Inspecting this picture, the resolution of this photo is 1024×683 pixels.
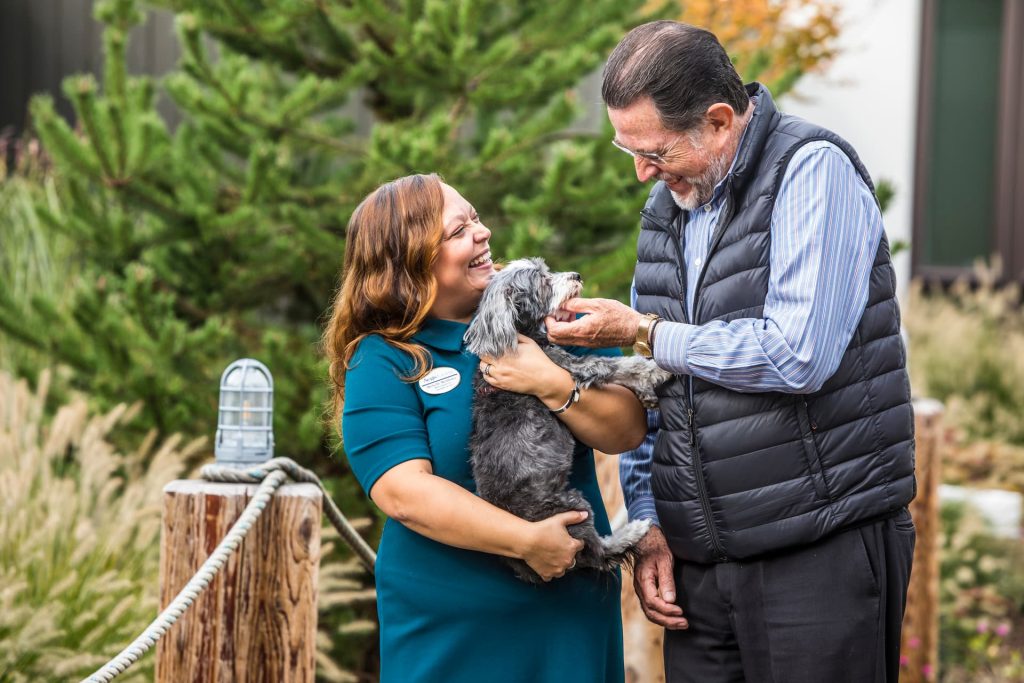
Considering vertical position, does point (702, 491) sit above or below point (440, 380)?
below

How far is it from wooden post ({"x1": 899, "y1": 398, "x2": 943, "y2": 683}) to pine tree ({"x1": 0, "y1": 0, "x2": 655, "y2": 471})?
1776 mm

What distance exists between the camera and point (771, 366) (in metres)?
2.29

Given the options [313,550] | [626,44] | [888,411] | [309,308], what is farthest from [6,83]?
[888,411]

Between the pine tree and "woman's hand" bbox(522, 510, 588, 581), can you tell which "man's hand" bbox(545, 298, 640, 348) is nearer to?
"woman's hand" bbox(522, 510, 588, 581)

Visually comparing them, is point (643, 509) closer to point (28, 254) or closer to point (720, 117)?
point (720, 117)

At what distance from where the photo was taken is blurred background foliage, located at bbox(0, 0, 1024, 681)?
15.8ft

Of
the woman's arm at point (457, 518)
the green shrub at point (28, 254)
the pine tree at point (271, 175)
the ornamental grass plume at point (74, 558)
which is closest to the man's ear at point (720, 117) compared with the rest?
the woman's arm at point (457, 518)

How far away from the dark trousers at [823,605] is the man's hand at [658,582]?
0.43 feet

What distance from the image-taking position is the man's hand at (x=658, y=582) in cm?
267

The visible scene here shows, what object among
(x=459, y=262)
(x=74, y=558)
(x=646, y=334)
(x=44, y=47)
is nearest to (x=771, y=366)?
(x=646, y=334)

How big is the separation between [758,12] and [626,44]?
24.9 feet

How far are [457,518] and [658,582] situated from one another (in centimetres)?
68

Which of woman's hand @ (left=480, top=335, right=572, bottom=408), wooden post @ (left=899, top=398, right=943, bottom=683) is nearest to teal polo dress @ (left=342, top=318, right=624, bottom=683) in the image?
woman's hand @ (left=480, top=335, right=572, bottom=408)

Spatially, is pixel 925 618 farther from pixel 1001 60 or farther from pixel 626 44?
pixel 1001 60
